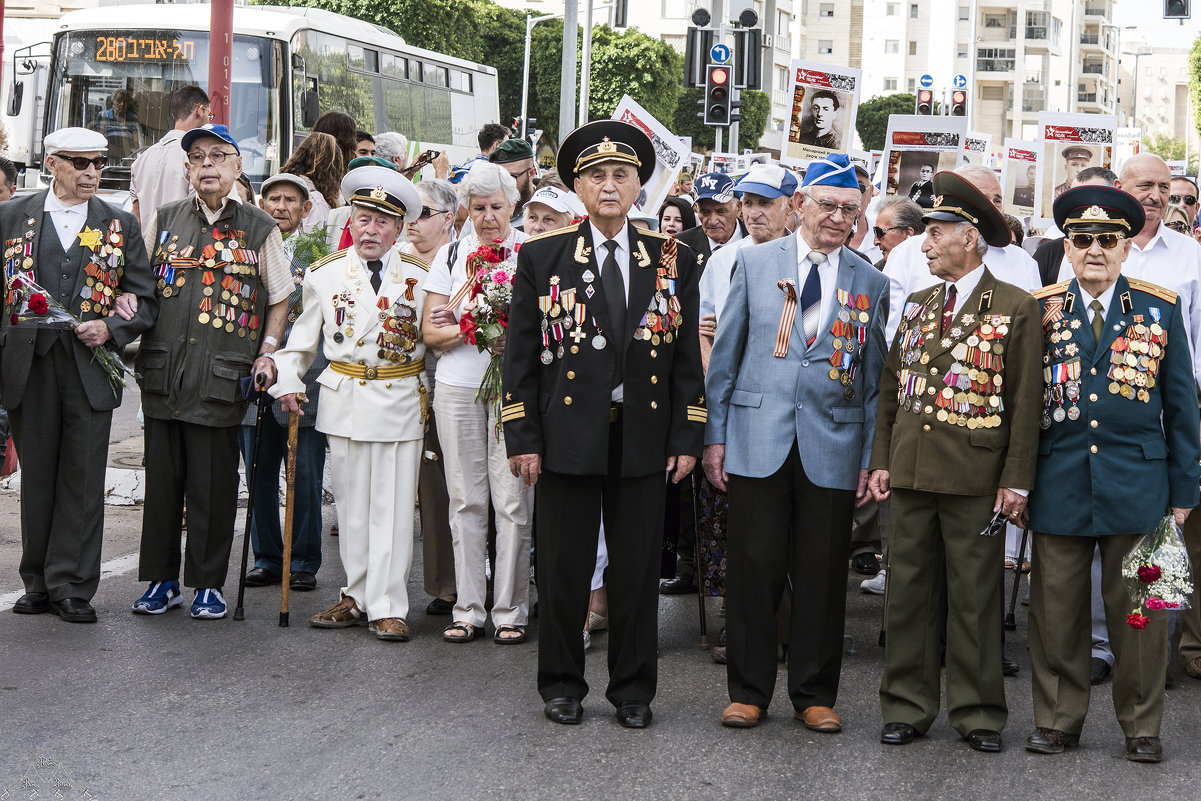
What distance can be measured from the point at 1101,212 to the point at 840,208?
0.96m

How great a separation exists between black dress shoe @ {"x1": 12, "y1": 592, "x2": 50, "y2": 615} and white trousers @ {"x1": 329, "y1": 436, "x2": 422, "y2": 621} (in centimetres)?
147

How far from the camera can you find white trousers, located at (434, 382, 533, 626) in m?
7.00

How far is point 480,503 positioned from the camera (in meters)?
7.07

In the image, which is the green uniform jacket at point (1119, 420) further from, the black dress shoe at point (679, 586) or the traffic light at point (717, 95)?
the traffic light at point (717, 95)

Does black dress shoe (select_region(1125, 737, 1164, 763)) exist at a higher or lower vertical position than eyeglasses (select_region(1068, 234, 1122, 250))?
lower

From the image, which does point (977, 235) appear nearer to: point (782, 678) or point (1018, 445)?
point (1018, 445)

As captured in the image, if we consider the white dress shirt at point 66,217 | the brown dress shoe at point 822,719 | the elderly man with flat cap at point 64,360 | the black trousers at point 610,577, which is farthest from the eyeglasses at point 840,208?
the white dress shirt at point 66,217

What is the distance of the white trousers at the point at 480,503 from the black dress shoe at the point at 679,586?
53.9 inches

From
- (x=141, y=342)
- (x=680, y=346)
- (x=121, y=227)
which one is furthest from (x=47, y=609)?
(x=680, y=346)

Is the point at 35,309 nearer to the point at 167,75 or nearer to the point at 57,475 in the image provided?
the point at 57,475

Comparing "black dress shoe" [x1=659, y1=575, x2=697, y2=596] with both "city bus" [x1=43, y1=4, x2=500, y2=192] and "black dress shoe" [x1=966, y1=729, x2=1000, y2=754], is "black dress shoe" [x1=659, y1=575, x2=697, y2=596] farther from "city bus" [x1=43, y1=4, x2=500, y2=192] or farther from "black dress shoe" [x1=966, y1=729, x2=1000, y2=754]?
"city bus" [x1=43, y1=4, x2=500, y2=192]

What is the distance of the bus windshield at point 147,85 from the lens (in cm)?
1900

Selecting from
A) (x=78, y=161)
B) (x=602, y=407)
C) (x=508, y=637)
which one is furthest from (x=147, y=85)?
(x=602, y=407)

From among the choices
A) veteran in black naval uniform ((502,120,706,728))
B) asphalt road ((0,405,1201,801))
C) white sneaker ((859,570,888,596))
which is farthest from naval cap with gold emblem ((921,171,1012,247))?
white sneaker ((859,570,888,596))
